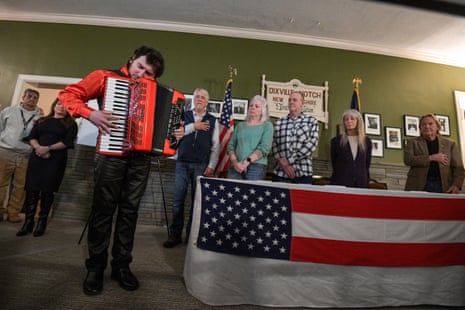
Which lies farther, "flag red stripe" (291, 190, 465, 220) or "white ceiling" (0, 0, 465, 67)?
"white ceiling" (0, 0, 465, 67)

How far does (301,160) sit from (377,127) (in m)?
2.40

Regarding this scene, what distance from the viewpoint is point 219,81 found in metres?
3.85

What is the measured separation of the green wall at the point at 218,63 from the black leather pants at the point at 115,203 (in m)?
2.63

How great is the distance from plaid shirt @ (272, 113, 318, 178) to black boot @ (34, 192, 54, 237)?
2.29 metres

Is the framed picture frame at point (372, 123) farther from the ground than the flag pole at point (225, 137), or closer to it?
farther from the ground

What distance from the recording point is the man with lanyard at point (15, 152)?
→ 285 cm

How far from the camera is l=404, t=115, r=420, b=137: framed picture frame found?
396 cm

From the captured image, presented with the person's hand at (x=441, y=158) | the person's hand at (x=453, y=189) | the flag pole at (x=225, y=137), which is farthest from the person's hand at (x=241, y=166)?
the person's hand at (x=453, y=189)

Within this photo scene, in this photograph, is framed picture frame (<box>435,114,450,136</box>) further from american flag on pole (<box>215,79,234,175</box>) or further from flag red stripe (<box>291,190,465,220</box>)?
american flag on pole (<box>215,79,234,175</box>)

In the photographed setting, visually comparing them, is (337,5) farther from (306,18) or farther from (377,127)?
(377,127)

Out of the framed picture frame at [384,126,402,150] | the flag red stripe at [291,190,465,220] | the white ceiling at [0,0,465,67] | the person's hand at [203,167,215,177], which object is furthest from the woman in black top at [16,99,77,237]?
the framed picture frame at [384,126,402,150]

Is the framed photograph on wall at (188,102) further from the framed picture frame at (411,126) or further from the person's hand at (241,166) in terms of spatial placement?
the framed picture frame at (411,126)

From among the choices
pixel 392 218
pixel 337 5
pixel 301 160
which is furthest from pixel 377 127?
pixel 392 218

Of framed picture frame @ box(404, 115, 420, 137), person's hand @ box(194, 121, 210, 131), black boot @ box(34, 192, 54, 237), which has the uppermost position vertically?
framed picture frame @ box(404, 115, 420, 137)
